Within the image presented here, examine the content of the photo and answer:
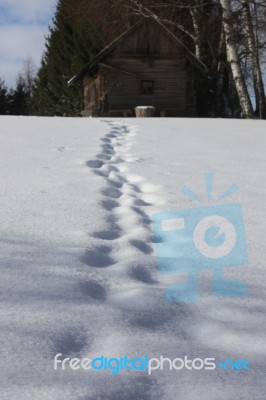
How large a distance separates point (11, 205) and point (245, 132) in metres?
5.90

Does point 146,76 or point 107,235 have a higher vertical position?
point 146,76

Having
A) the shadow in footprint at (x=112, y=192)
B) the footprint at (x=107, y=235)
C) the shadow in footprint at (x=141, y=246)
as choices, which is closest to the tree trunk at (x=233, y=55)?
the shadow in footprint at (x=112, y=192)

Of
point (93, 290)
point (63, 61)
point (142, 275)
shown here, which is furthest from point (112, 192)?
point (63, 61)

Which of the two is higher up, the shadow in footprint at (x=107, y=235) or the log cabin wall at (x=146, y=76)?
the log cabin wall at (x=146, y=76)

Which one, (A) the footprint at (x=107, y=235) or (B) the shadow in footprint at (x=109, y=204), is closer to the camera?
(A) the footprint at (x=107, y=235)

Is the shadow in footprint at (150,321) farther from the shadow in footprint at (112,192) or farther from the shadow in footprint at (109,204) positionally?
the shadow in footprint at (112,192)

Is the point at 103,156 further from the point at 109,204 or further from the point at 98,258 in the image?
the point at 98,258

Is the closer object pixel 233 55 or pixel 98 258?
pixel 98 258

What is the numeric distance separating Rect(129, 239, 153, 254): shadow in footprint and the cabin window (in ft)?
57.5

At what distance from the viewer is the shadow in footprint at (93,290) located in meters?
1.68

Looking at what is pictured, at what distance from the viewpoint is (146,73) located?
19281mm

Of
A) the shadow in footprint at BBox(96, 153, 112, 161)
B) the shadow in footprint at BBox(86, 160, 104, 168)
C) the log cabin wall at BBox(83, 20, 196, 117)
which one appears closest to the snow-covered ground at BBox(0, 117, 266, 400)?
the shadow in footprint at BBox(86, 160, 104, 168)

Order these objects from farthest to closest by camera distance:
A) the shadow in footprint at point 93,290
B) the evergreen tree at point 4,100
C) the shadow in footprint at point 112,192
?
1. the evergreen tree at point 4,100
2. the shadow in footprint at point 112,192
3. the shadow in footprint at point 93,290

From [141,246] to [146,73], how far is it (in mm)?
17703
